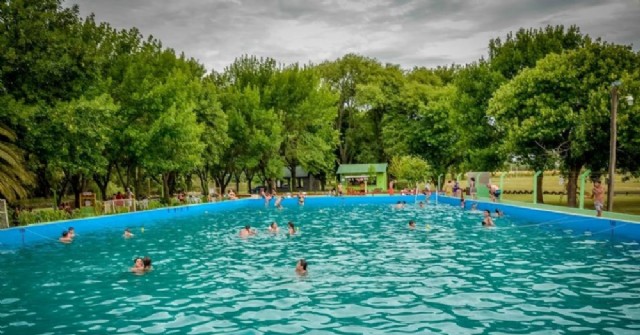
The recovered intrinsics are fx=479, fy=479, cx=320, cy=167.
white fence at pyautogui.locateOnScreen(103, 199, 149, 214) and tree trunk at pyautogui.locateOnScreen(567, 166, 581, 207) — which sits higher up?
tree trunk at pyautogui.locateOnScreen(567, 166, 581, 207)

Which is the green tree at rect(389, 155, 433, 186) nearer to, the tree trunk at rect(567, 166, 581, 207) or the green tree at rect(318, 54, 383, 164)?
the green tree at rect(318, 54, 383, 164)

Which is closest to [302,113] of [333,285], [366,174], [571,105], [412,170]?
[366,174]

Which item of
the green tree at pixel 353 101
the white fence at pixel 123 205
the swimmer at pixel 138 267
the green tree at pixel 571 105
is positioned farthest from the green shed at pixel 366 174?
the swimmer at pixel 138 267

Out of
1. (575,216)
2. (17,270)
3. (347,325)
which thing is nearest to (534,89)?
(575,216)

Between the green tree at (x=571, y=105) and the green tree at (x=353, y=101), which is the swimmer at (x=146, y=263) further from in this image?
the green tree at (x=353, y=101)

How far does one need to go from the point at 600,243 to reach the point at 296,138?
46.4 metres

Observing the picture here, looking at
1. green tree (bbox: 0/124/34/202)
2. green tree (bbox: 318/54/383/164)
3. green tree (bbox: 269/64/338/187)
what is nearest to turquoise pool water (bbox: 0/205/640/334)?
green tree (bbox: 0/124/34/202)

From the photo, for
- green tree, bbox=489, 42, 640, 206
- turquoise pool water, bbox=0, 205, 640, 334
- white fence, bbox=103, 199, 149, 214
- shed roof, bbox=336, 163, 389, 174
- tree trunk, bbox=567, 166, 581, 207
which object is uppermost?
green tree, bbox=489, 42, 640, 206

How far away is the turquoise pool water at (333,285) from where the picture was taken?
1023 centimetres

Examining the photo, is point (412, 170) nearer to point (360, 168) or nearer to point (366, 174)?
point (366, 174)

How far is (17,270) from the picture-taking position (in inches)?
672

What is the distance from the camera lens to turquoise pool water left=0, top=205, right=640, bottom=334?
10234 millimetres

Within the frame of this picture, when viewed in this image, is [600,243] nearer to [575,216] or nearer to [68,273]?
[575,216]

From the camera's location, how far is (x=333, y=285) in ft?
45.4
